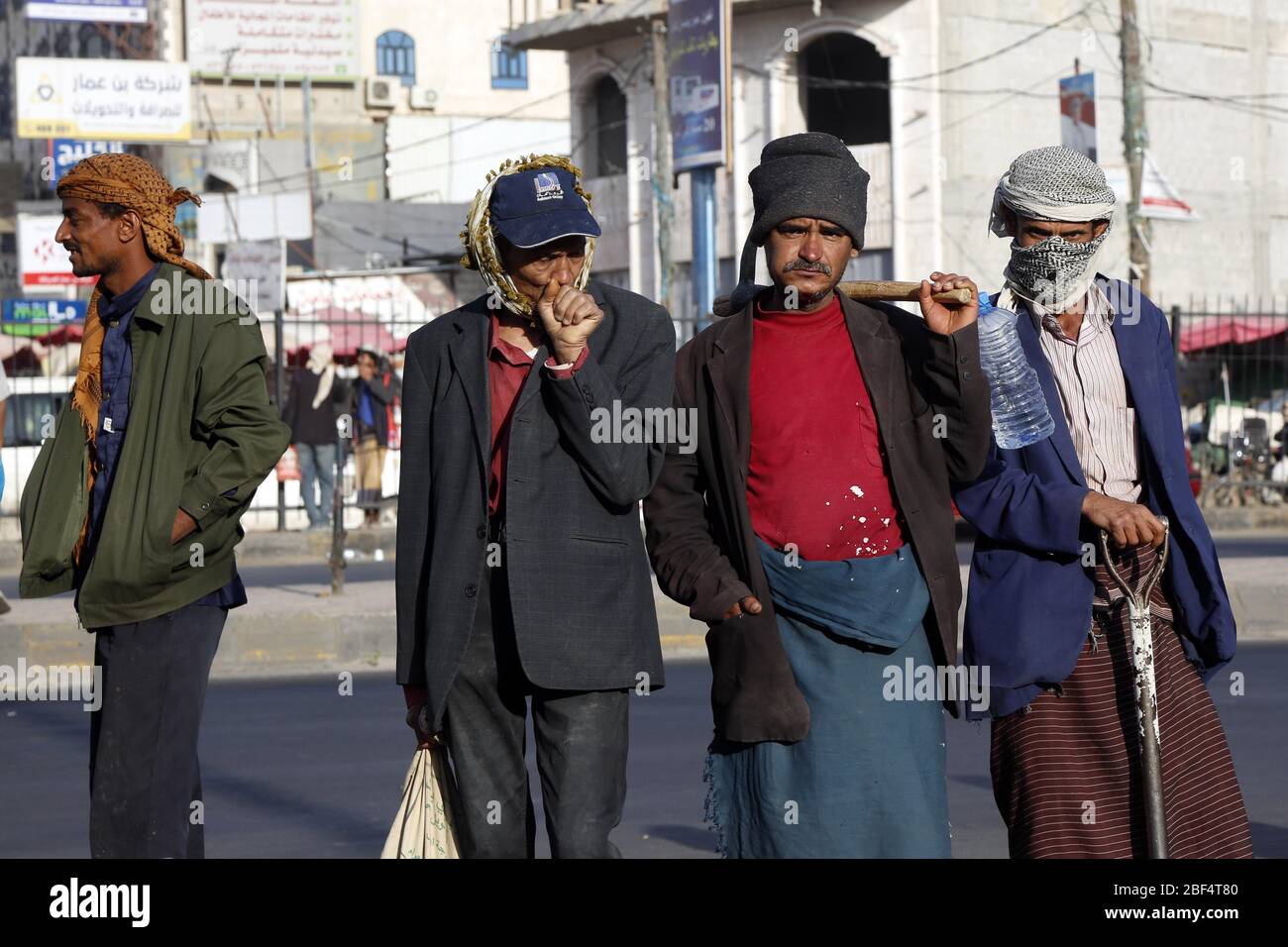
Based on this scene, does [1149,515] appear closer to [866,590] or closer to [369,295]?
[866,590]

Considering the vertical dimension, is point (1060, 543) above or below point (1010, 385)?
below

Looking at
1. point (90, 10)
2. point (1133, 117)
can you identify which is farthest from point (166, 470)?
point (90, 10)

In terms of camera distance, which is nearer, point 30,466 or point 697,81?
point 30,466

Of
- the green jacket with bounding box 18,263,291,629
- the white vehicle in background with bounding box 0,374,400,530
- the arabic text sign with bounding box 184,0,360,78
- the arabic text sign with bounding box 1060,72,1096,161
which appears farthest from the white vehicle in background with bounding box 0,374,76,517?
the arabic text sign with bounding box 184,0,360,78

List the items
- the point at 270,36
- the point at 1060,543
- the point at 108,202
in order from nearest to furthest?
the point at 1060,543
the point at 108,202
the point at 270,36

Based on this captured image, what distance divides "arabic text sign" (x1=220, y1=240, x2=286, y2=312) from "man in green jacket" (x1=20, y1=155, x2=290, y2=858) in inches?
713

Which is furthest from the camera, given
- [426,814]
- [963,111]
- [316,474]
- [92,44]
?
[92,44]

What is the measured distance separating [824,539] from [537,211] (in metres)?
0.86

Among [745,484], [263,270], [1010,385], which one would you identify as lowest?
[745,484]

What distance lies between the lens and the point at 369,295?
126 feet

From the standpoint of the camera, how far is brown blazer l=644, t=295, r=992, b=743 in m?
3.85

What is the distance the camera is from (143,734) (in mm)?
4246

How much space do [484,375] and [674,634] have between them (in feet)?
23.7

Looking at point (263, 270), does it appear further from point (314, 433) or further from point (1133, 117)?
point (1133, 117)
